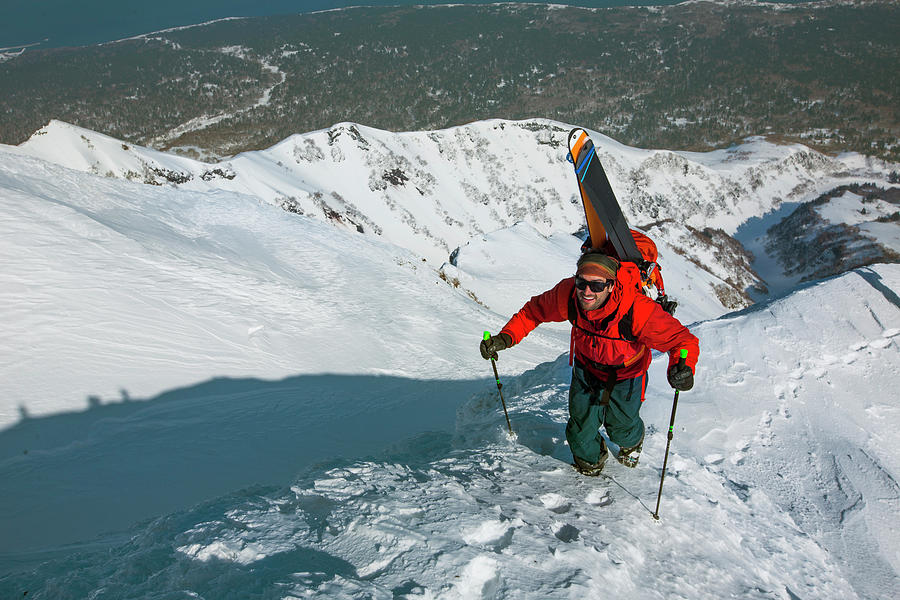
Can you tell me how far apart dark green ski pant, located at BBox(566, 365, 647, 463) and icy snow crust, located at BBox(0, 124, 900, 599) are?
0.32m

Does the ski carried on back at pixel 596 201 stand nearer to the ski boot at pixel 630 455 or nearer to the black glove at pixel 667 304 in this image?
the black glove at pixel 667 304

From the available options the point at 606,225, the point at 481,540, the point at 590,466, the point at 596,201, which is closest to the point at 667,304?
the point at 606,225

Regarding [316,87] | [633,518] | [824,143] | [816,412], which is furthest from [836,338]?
[316,87]

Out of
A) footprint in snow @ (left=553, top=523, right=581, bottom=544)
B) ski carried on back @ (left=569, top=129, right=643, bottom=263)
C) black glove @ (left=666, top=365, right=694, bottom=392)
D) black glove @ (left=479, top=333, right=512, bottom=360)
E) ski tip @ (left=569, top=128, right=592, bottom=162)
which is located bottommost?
footprint in snow @ (left=553, top=523, right=581, bottom=544)

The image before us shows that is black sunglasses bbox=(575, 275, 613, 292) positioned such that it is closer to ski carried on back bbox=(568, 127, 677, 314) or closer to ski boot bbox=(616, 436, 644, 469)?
ski carried on back bbox=(568, 127, 677, 314)

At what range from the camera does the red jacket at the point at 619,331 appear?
13.3 ft

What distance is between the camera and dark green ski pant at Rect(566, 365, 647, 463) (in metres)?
4.45

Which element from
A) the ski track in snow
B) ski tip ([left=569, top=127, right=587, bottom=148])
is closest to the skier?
the ski track in snow

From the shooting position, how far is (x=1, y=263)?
8.30 meters

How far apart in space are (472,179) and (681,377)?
6668 centimetres

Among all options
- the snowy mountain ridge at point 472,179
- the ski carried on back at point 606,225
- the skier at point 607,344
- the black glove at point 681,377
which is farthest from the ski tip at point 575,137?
the snowy mountain ridge at point 472,179

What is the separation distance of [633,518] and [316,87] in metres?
210

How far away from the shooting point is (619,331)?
4.12m

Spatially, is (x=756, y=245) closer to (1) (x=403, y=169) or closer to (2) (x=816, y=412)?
(1) (x=403, y=169)
